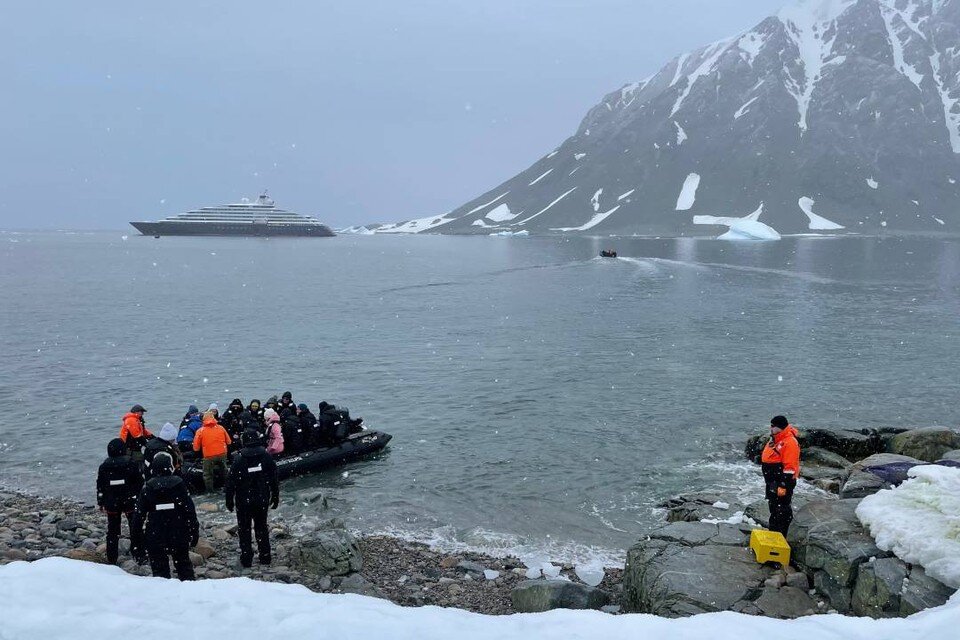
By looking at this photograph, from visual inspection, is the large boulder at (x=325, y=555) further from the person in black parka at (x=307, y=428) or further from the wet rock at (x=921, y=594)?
the wet rock at (x=921, y=594)

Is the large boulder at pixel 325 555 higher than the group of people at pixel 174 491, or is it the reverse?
the group of people at pixel 174 491

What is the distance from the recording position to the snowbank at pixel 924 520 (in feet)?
28.5

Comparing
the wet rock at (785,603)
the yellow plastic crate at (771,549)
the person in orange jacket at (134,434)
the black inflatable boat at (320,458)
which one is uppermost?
the person in orange jacket at (134,434)

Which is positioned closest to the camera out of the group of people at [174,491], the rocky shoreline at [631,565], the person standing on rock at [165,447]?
the rocky shoreline at [631,565]

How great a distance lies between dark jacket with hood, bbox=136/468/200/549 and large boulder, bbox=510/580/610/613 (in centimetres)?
556

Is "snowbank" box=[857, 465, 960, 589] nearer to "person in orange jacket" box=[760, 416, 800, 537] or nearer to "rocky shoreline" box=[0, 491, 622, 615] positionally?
"person in orange jacket" box=[760, 416, 800, 537]

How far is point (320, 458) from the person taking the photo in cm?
1920

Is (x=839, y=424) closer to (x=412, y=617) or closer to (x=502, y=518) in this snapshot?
(x=502, y=518)

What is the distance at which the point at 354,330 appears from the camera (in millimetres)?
46344

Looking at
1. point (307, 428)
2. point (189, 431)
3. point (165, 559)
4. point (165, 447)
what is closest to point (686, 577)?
point (165, 559)

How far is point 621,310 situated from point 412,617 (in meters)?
49.8

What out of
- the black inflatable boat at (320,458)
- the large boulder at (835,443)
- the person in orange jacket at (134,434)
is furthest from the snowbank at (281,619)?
the large boulder at (835,443)

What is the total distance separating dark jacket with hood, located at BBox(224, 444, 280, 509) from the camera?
1149 centimetres

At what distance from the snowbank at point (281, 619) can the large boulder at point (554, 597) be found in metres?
2.40
